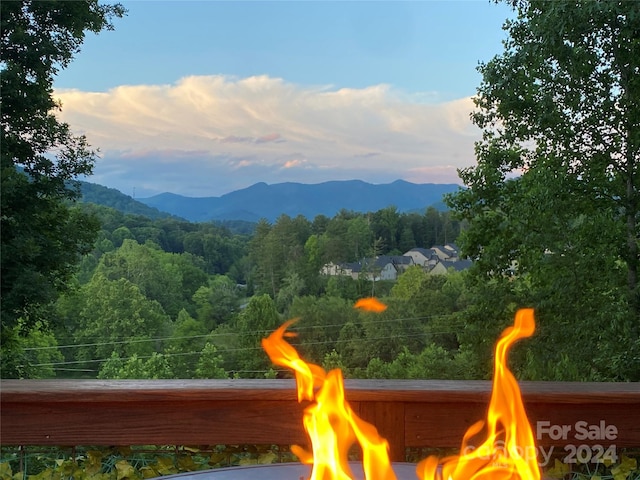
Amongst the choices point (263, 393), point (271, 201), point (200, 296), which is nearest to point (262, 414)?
point (263, 393)

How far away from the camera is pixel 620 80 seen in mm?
3365

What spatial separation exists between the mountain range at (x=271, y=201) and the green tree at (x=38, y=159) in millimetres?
188

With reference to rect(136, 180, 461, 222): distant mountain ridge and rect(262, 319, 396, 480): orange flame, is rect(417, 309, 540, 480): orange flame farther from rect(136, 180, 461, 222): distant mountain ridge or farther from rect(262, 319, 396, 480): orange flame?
rect(136, 180, 461, 222): distant mountain ridge

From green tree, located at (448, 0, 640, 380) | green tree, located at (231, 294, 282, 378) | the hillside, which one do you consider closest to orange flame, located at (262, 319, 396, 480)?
green tree, located at (231, 294, 282, 378)

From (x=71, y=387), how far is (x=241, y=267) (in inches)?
71.1

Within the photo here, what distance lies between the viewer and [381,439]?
0.93 meters

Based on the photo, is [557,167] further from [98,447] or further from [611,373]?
[98,447]

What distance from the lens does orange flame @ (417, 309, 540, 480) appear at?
0.78 m

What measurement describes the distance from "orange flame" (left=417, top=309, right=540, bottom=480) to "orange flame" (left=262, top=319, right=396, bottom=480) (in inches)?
2.5

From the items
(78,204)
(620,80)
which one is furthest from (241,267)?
(620,80)

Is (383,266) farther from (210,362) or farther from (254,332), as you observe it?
(210,362)

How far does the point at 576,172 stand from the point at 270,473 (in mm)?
3271

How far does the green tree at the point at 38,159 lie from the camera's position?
2.64 meters

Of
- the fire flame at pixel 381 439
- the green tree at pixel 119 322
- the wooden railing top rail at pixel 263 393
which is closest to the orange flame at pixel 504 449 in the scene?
the fire flame at pixel 381 439
